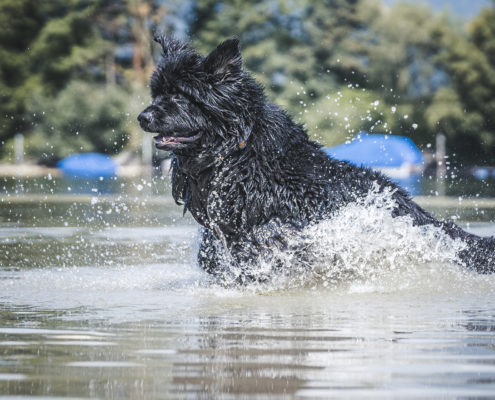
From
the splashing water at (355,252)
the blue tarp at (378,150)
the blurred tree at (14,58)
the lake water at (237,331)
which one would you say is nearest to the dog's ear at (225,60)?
the splashing water at (355,252)

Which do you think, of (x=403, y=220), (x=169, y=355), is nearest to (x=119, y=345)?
(x=169, y=355)

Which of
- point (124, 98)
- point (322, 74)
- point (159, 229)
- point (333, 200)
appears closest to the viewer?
point (333, 200)

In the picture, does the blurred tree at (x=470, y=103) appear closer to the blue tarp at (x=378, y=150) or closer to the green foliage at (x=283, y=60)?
the green foliage at (x=283, y=60)

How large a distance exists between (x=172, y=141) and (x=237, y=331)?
1.89 meters

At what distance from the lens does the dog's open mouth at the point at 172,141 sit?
6734 mm

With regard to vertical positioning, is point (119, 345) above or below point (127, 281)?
below

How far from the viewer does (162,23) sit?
5303 centimetres

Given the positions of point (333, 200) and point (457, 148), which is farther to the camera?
point (457, 148)

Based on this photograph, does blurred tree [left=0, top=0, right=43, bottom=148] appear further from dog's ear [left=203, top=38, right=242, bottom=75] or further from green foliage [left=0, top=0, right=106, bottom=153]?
dog's ear [left=203, top=38, right=242, bottom=75]

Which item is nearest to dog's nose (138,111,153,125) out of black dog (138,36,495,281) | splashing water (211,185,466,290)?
black dog (138,36,495,281)

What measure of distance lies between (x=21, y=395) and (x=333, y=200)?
12.3 ft

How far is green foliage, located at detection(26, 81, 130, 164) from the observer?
4762 cm

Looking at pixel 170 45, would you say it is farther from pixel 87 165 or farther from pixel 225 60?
pixel 87 165

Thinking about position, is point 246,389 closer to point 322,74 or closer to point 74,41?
point 322,74
